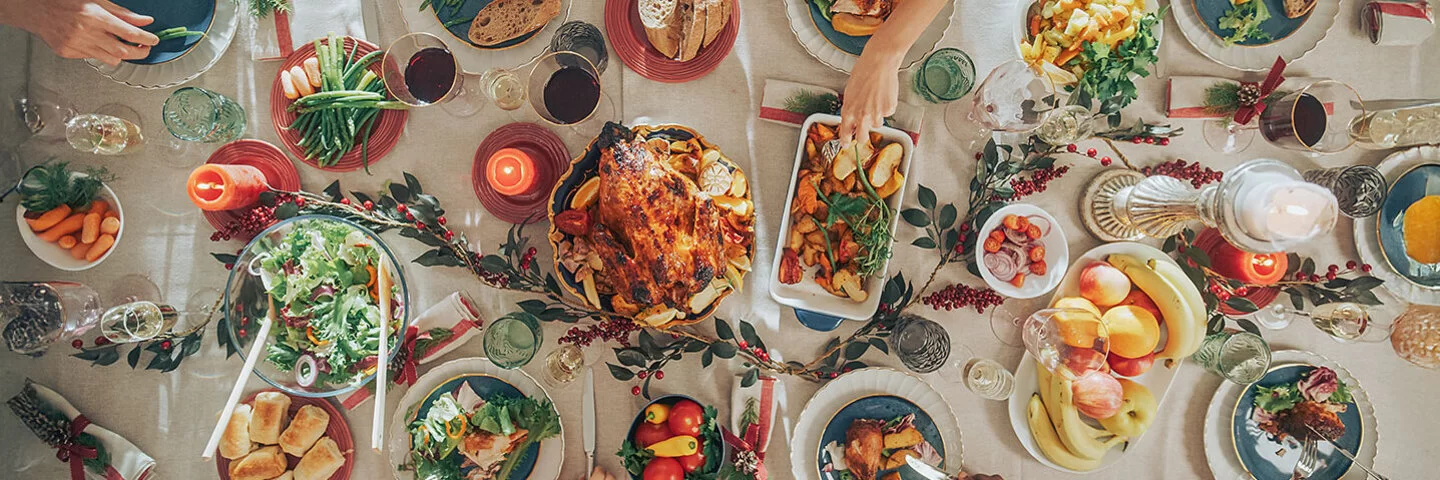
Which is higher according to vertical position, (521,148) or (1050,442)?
(521,148)

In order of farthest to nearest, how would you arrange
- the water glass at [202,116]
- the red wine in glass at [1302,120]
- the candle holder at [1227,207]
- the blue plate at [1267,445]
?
the blue plate at [1267,445]
the red wine in glass at [1302,120]
the water glass at [202,116]
the candle holder at [1227,207]

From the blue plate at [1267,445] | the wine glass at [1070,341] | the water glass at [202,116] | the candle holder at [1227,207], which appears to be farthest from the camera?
the blue plate at [1267,445]

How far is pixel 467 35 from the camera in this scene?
183 cm

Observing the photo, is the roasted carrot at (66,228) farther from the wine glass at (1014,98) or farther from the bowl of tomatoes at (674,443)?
the wine glass at (1014,98)

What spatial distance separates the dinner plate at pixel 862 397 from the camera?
1.90m

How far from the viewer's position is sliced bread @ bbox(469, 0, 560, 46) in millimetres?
1815

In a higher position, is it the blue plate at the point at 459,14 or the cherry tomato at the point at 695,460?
the blue plate at the point at 459,14

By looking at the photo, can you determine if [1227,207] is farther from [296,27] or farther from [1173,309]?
[296,27]

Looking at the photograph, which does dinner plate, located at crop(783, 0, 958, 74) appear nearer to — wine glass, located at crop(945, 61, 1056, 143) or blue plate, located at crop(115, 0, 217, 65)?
wine glass, located at crop(945, 61, 1056, 143)

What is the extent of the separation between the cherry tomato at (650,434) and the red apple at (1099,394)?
1052mm

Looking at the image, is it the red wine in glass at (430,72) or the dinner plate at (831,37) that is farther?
the dinner plate at (831,37)

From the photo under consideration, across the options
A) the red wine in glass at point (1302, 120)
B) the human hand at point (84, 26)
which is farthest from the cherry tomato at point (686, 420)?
the red wine in glass at point (1302, 120)

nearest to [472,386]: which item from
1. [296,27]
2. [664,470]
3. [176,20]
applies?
[664,470]

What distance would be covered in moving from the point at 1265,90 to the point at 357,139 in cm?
244
